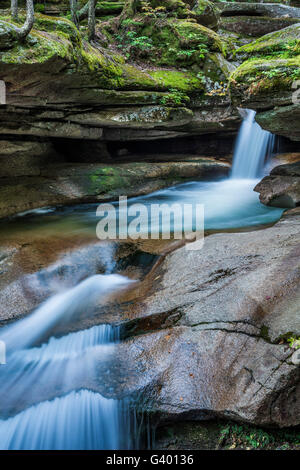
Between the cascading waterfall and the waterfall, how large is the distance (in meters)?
8.94

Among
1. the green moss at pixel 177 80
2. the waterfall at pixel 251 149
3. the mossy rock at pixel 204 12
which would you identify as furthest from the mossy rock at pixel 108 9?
the waterfall at pixel 251 149

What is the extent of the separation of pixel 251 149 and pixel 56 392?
34.0 feet

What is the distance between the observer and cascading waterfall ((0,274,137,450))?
291cm

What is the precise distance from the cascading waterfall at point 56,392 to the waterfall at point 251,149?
8.94 metres

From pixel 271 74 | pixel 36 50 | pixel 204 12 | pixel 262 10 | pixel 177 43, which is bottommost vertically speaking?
pixel 271 74

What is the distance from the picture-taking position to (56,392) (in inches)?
125

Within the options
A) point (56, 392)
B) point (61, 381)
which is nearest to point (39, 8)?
point (61, 381)

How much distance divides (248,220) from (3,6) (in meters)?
9.90

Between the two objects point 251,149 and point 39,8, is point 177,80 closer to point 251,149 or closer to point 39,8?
point 251,149

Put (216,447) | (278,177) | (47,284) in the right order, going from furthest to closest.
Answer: (278,177), (47,284), (216,447)

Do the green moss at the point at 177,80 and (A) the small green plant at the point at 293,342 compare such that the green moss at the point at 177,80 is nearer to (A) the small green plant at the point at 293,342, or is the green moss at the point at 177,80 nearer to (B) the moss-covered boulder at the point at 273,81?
(B) the moss-covered boulder at the point at 273,81
